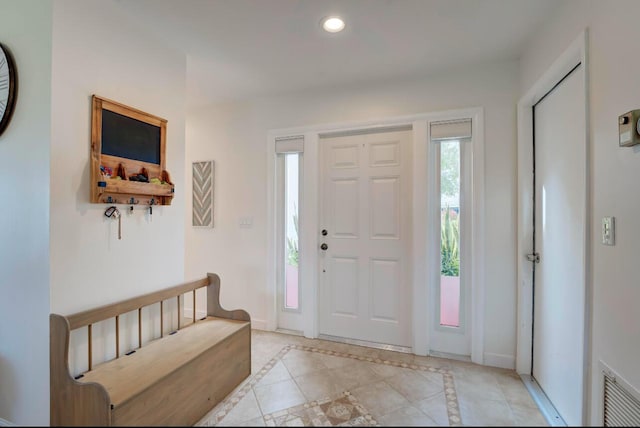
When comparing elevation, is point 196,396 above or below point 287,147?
below

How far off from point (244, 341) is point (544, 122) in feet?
8.00

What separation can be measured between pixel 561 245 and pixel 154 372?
2.27m

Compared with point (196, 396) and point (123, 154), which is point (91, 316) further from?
point (123, 154)

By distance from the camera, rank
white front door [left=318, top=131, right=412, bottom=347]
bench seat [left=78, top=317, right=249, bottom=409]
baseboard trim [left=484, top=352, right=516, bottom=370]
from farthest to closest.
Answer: white front door [left=318, top=131, right=412, bottom=347], baseboard trim [left=484, top=352, right=516, bottom=370], bench seat [left=78, top=317, right=249, bottom=409]

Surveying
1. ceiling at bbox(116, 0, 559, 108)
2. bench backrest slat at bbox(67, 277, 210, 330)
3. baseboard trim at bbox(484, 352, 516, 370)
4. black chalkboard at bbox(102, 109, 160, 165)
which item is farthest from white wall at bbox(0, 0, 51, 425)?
baseboard trim at bbox(484, 352, 516, 370)

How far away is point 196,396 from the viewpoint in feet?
4.64

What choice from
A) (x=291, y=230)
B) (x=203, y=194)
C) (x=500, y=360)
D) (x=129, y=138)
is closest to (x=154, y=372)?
(x=129, y=138)

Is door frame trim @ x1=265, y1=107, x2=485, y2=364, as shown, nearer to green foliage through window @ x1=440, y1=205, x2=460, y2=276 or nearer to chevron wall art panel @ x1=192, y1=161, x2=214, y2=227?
green foliage through window @ x1=440, y1=205, x2=460, y2=276

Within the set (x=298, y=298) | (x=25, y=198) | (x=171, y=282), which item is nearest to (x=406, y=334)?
(x=298, y=298)

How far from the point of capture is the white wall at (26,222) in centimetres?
143

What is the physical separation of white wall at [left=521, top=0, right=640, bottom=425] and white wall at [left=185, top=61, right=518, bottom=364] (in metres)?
0.89

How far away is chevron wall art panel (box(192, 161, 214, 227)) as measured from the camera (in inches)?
123

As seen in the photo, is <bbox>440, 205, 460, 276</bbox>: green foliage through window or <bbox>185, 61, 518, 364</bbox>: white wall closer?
<bbox>185, 61, 518, 364</bbox>: white wall

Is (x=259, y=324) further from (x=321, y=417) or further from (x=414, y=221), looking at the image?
(x=321, y=417)
